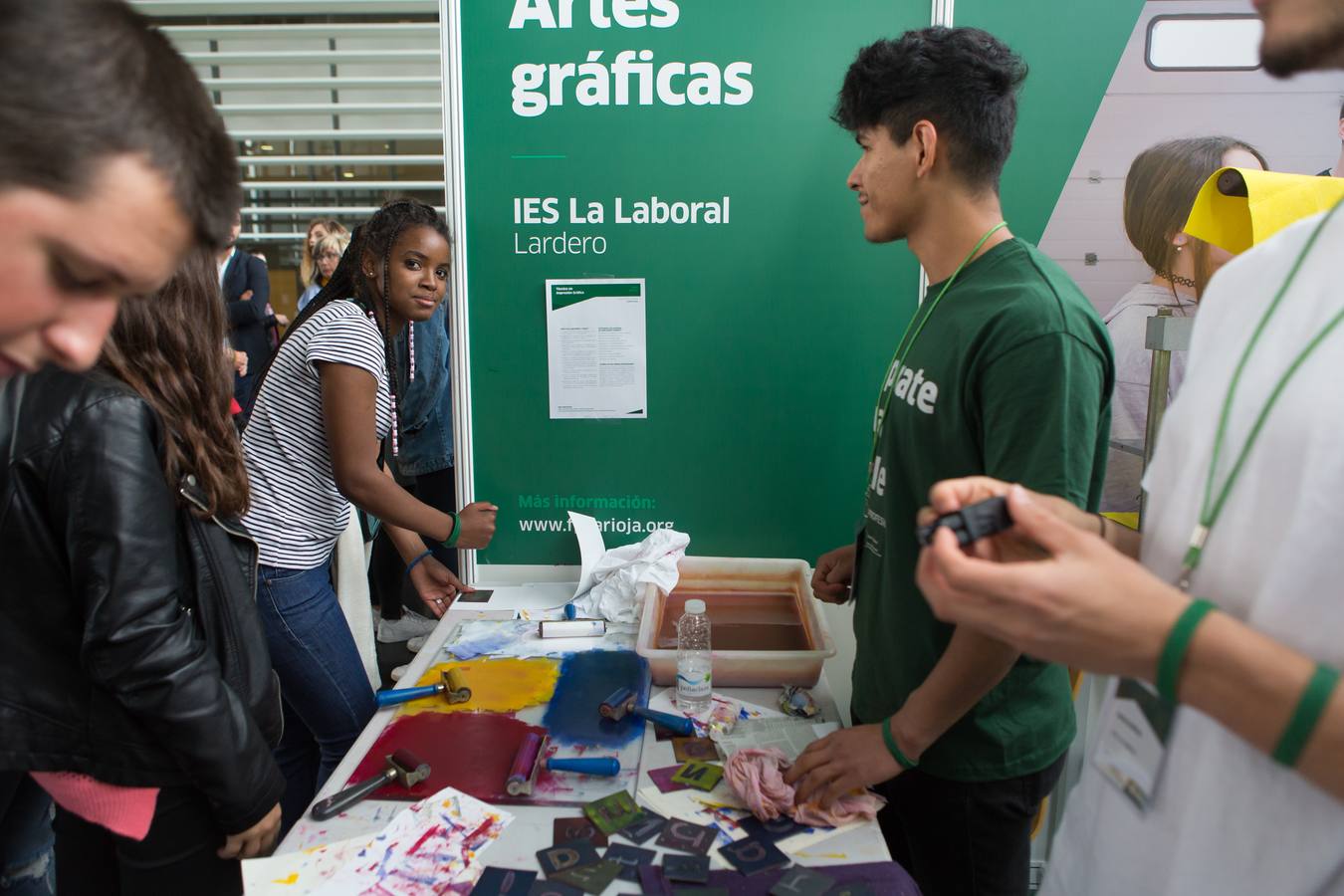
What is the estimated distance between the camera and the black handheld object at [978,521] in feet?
2.30

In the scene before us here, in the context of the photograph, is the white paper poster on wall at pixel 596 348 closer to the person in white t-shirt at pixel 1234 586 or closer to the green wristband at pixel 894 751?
the green wristband at pixel 894 751

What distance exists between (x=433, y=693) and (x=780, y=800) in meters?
0.71

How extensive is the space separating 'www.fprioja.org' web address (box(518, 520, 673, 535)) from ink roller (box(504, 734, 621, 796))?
2.89 feet

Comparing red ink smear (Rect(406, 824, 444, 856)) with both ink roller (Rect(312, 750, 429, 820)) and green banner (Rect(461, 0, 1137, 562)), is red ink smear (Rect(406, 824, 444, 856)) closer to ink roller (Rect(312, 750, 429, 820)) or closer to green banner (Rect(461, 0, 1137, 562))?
ink roller (Rect(312, 750, 429, 820))

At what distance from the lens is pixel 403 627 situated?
3.94 m

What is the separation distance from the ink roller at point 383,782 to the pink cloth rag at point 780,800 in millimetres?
490

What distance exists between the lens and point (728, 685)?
1623mm

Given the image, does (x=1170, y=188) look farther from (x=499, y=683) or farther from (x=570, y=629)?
(x=499, y=683)

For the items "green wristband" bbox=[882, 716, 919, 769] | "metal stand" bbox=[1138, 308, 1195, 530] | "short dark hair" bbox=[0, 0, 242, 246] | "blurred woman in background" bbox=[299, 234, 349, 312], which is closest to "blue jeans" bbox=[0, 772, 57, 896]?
"short dark hair" bbox=[0, 0, 242, 246]

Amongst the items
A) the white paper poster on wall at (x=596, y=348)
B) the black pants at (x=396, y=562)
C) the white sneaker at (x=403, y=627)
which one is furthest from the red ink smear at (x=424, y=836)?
the white sneaker at (x=403, y=627)

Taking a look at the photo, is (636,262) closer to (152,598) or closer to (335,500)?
(335,500)

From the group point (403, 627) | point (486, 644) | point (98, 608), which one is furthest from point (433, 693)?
point (403, 627)

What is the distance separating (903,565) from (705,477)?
893 mm

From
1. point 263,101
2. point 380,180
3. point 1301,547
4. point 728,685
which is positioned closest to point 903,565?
point 728,685
